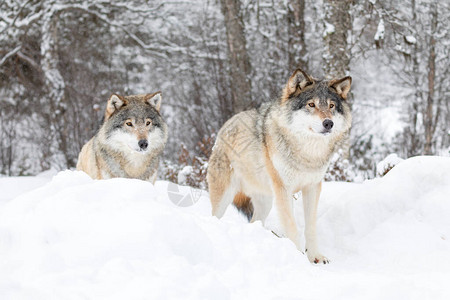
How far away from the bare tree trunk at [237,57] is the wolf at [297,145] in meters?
5.68

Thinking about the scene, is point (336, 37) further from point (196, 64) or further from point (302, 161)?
point (196, 64)

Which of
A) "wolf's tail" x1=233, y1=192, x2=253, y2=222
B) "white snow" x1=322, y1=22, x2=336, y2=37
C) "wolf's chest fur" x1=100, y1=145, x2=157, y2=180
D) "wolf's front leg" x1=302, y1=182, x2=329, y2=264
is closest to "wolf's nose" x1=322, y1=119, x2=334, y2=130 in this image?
"wolf's front leg" x1=302, y1=182, x2=329, y2=264

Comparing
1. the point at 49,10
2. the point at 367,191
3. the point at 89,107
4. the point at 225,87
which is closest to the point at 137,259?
the point at 367,191

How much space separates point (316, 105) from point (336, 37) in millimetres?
4833

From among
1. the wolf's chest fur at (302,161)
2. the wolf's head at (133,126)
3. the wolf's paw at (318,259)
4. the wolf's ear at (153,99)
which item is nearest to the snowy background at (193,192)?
the wolf's paw at (318,259)

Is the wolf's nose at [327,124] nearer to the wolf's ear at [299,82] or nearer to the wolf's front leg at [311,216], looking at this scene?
the wolf's ear at [299,82]

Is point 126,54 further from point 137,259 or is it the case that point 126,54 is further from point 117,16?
point 137,259

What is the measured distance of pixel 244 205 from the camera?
528 centimetres

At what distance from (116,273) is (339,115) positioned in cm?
255

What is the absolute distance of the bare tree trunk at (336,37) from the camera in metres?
8.38

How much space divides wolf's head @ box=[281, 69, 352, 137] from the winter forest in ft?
11.9

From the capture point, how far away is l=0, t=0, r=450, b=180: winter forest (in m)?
9.70

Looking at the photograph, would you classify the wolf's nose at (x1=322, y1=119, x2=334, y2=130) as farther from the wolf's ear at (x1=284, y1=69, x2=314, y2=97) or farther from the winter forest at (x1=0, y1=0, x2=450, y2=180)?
the winter forest at (x1=0, y1=0, x2=450, y2=180)

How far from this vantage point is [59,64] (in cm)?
1258
